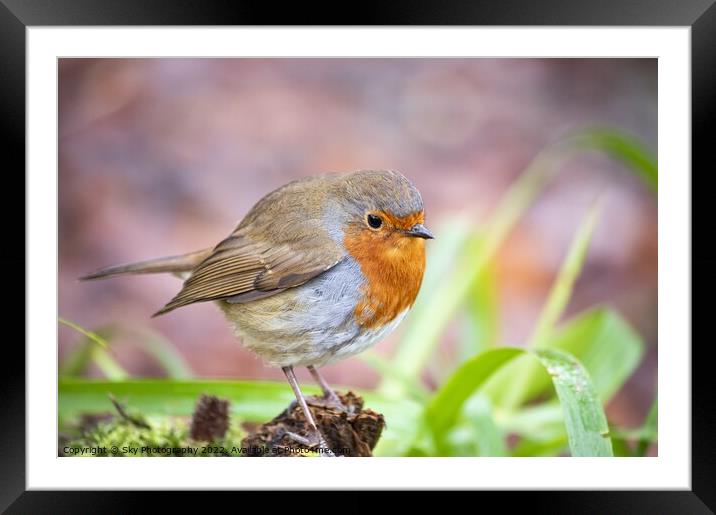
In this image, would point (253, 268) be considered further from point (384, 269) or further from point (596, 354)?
point (596, 354)

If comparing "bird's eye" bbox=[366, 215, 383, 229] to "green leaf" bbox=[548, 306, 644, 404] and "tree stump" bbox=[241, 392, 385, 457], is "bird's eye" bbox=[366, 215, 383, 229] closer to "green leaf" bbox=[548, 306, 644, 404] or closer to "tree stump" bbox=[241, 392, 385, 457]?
"tree stump" bbox=[241, 392, 385, 457]

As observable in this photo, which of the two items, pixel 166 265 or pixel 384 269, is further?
pixel 166 265

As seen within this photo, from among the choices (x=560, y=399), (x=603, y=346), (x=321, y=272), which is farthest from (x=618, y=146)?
(x=321, y=272)

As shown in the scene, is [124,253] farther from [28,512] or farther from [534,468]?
[534,468]

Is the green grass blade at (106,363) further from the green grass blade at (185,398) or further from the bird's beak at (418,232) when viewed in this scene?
the bird's beak at (418,232)

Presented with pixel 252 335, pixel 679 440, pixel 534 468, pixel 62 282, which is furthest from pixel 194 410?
pixel 62 282
